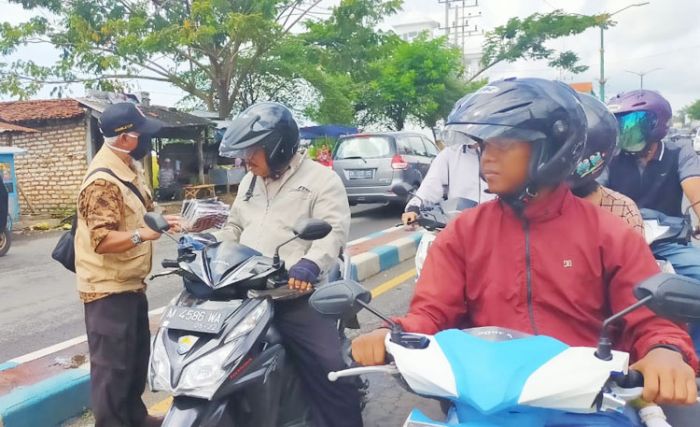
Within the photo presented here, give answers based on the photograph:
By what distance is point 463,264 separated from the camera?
7.13 feet

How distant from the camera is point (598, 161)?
8.73ft

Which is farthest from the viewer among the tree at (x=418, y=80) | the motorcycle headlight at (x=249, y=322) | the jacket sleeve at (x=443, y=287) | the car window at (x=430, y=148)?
the tree at (x=418, y=80)

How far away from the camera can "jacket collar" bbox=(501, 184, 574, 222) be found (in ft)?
6.64

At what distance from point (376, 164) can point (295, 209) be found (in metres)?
9.42

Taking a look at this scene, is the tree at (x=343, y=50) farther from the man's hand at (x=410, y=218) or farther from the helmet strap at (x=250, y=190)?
the helmet strap at (x=250, y=190)

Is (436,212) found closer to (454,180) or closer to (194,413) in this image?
(454,180)

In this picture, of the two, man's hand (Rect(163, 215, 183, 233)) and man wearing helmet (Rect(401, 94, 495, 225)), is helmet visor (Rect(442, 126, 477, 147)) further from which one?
man wearing helmet (Rect(401, 94, 495, 225))

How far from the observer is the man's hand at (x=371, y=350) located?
1.87 meters

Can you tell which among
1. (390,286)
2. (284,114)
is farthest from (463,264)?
(390,286)

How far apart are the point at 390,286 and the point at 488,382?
557 centimetres

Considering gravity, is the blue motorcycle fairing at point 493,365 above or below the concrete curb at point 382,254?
above

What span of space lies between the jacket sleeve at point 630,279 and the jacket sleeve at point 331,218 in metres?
1.26

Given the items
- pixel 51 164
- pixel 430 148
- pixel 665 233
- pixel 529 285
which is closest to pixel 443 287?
pixel 529 285

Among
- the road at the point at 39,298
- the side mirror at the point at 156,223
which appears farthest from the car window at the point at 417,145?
the side mirror at the point at 156,223
